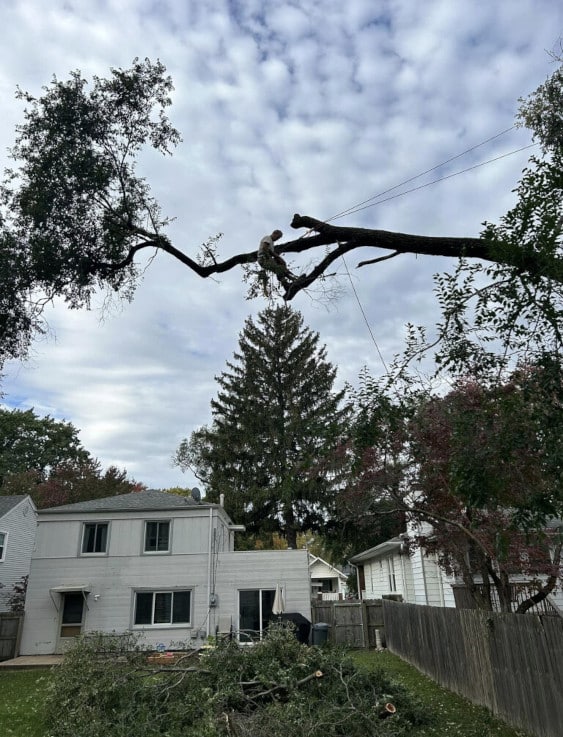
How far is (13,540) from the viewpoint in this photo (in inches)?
1029

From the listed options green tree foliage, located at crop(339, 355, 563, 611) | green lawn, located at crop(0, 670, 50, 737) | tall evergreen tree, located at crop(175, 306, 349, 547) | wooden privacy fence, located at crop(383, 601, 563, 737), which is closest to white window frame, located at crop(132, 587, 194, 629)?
green lawn, located at crop(0, 670, 50, 737)

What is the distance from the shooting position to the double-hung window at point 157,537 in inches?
752

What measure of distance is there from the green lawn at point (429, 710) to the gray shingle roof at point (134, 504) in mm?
6671

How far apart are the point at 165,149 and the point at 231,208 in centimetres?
134

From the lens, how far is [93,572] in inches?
741

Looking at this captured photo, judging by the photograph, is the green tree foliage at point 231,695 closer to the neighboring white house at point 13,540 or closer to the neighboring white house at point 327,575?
the neighboring white house at point 13,540

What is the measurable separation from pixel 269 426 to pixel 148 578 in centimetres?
1509

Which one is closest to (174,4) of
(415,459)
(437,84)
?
(437,84)

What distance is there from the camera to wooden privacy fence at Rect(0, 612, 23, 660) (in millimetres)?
17625

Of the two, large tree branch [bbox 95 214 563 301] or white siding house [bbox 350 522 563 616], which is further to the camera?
white siding house [bbox 350 522 563 616]

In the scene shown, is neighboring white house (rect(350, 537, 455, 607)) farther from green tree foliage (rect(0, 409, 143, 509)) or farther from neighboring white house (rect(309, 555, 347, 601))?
neighboring white house (rect(309, 555, 347, 601))

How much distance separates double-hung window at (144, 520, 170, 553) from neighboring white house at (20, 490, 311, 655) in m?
0.03

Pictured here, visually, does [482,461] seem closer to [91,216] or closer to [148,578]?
[91,216]

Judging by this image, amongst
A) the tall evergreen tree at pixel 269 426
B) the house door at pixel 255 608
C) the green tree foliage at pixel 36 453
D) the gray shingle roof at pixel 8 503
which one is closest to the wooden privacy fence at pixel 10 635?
the house door at pixel 255 608
